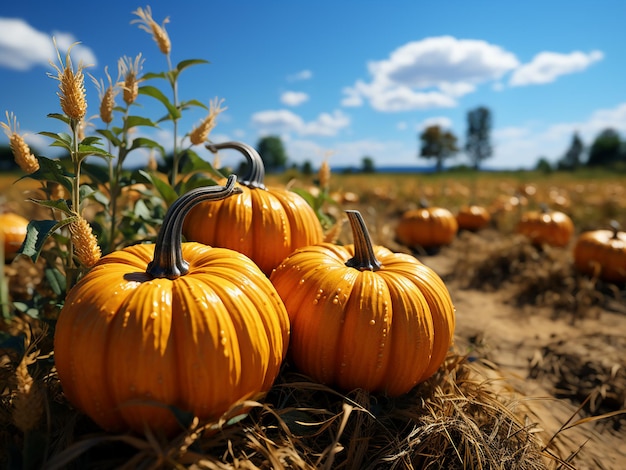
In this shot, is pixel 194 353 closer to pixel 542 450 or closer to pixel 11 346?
pixel 11 346

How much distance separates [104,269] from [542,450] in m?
1.96

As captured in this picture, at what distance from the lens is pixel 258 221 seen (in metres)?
2.14

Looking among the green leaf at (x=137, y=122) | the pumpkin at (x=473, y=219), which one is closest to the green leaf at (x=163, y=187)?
the green leaf at (x=137, y=122)

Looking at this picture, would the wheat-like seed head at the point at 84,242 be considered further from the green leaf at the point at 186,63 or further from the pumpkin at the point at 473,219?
the pumpkin at the point at 473,219

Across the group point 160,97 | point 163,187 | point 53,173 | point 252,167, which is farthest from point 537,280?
point 53,173

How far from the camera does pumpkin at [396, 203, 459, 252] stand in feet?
21.9

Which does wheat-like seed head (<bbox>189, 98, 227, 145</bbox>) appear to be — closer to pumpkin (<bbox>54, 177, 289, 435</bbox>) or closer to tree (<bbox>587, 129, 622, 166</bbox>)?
pumpkin (<bbox>54, 177, 289, 435</bbox>)

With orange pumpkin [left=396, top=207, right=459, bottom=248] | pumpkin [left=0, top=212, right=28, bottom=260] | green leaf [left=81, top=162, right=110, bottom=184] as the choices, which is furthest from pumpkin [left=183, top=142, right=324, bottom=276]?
orange pumpkin [left=396, top=207, right=459, bottom=248]

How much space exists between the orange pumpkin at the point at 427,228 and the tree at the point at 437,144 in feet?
218

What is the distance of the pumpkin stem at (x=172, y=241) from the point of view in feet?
4.84

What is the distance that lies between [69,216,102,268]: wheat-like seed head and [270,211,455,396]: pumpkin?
2.64ft

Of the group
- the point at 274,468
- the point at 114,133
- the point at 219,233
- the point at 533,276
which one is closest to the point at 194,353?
the point at 274,468

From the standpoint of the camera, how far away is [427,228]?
262 inches

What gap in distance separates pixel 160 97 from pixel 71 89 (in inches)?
33.0
